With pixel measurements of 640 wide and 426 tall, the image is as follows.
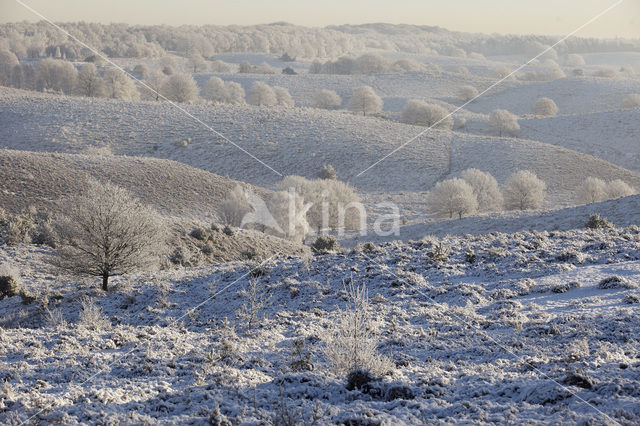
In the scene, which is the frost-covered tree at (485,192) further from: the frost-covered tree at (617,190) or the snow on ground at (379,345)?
the snow on ground at (379,345)

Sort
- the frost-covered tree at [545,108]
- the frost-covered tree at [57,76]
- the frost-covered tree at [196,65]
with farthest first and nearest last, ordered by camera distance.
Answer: the frost-covered tree at [196,65] < the frost-covered tree at [545,108] < the frost-covered tree at [57,76]

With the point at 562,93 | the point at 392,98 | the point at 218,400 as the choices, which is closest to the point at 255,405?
the point at 218,400

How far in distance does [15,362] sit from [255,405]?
15.4 ft

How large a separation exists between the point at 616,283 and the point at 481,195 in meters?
35.0

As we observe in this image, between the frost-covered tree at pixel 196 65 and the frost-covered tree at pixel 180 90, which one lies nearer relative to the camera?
the frost-covered tree at pixel 180 90

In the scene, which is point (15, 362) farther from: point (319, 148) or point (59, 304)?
point (319, 148)

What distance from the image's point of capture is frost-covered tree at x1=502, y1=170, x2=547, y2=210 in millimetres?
45000

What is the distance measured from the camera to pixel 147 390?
7.79 metres

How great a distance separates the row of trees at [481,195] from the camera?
43109mm

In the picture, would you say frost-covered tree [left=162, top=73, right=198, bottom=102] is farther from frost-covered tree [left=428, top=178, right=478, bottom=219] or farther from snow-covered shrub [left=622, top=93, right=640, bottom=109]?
snow-covered shrub [left=622, top=93, right=640, bottom=109]

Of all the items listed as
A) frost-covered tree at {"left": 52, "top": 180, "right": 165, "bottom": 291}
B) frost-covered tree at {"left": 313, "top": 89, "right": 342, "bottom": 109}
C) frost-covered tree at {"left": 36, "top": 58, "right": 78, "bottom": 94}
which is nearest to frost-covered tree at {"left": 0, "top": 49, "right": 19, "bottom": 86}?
frost-covered tree at {"left": 36, "top": 58, "right": 78, "bottom": 94}

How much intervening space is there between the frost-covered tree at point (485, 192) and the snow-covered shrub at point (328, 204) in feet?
35.3
